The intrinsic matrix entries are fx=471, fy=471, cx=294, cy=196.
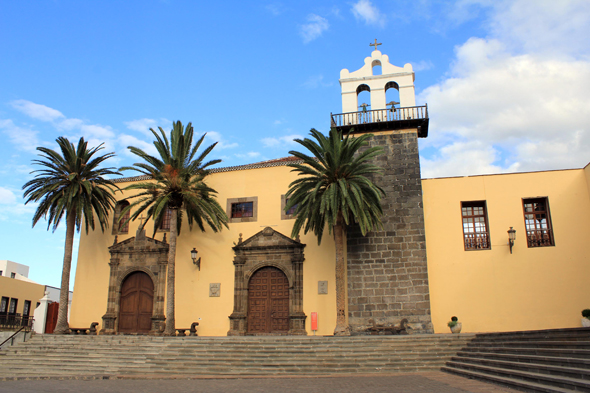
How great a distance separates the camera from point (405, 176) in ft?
64.0

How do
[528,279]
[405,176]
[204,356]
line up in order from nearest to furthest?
[204,356] → [528,279] → [405,176]

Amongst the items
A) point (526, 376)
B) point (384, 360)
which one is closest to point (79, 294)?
point (384, 360)

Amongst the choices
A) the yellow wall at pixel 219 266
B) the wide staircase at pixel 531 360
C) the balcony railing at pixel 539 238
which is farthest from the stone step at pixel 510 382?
the balcony railing at pixel 539 238

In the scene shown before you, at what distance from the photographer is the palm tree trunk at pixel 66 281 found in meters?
20.3

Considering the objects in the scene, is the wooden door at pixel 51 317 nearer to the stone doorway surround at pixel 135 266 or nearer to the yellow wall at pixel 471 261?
the stone doorway surround at pixel 135 266

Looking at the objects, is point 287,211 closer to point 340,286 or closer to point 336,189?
point 336,189

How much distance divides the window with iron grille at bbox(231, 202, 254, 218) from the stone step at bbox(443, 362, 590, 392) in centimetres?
1149

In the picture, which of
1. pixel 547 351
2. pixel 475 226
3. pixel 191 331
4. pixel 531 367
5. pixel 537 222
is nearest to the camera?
pixel 531 367

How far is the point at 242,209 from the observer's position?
21.6 meters

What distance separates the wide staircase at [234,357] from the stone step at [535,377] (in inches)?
68.6

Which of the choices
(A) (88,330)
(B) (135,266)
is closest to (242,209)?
(B) (135,266)

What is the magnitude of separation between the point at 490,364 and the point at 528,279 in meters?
7.61

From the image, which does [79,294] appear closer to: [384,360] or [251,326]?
[251,326]

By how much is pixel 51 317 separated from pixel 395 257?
51.5 feet
